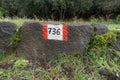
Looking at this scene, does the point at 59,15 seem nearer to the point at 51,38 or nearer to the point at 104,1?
the point at 104,1

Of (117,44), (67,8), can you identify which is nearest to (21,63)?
(117,44)

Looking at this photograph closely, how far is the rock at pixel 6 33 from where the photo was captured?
16.3 feet

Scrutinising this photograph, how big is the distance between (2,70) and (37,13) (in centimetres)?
1699

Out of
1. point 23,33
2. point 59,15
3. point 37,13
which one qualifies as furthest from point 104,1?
point 23,33

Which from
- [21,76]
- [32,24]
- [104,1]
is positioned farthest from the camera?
[104,1]

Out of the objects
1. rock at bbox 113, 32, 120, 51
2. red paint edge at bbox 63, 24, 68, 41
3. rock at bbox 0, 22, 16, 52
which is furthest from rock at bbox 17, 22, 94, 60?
rock at bbox 113, 32, 120, 51

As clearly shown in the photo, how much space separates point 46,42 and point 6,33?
2.12 ft

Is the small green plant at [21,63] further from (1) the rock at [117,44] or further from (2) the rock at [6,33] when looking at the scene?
(1) the rock at [117,44]

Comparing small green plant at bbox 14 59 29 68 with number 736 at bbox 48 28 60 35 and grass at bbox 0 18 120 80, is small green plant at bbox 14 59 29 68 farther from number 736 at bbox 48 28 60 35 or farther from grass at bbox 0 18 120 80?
number 736 at bbox 48 28 60 35

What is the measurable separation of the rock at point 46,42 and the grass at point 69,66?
0.10 metres

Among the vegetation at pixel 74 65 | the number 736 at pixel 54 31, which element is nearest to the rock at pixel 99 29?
the vegetation at pixel 74 65

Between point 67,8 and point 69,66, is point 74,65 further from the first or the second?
point 67,8

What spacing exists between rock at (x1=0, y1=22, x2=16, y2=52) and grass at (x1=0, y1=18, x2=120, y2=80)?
0.20 metres

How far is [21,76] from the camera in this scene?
4.56 m
